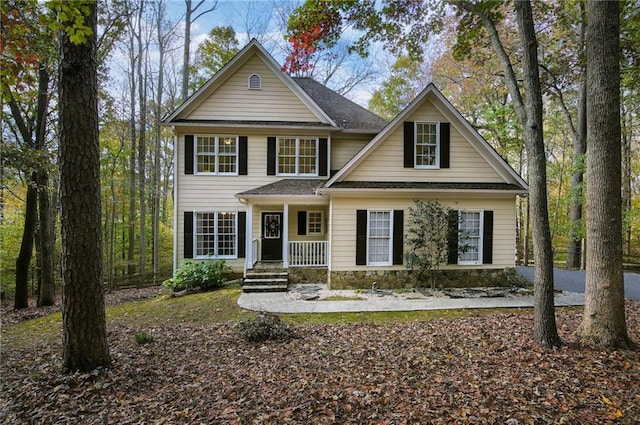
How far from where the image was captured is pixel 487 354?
4.48 meters

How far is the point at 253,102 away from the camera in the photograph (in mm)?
11805

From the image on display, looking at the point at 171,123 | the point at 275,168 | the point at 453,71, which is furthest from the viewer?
the point at 453,71

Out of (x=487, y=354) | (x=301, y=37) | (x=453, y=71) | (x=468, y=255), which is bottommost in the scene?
(x=487, y=354)

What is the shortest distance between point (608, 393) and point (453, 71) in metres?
17.6

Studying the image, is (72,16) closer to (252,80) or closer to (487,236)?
(252,80)

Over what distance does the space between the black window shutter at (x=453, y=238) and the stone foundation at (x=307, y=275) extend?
13.6ft

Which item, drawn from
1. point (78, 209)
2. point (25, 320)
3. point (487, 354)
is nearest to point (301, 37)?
point (78, 209)

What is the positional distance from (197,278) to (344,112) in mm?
9214

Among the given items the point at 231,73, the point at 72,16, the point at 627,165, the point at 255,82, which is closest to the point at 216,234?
the point at 255,82

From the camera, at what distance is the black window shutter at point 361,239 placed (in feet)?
Result: 31.6

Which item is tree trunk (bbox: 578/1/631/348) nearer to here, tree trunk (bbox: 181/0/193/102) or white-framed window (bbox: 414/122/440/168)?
white-framed window (bbox: 414/122/440/168)

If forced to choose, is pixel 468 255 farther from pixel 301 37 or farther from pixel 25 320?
pixel 25 320

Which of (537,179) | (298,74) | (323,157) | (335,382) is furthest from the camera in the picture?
(298,74)

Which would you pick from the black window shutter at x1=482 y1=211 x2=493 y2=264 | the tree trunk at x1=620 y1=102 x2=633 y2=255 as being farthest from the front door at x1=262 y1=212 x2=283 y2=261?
the tree trunk at x1=620 y1=102 x2=633 y2=255
